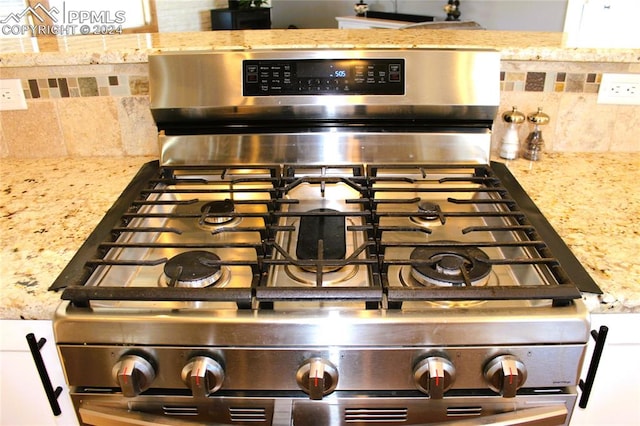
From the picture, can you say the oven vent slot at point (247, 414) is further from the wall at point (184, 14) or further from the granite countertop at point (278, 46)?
the wall at point (184, 14)

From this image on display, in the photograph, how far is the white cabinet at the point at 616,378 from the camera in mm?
770

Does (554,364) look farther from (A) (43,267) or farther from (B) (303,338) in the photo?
(A) (43,267)

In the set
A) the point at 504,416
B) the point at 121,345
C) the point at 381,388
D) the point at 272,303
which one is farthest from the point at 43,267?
the point at 504,416

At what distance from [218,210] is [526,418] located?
62 centimetres

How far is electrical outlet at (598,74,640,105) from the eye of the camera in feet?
3.92

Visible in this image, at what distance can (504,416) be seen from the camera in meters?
0.74

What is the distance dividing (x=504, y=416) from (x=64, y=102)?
119cm

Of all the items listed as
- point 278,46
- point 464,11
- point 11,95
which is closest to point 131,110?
point 11,95

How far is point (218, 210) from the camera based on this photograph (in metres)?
0.94

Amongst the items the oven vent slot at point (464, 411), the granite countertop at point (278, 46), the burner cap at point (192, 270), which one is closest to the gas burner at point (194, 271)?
the burner cap at point (192, 270)

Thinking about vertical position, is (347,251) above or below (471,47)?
below
